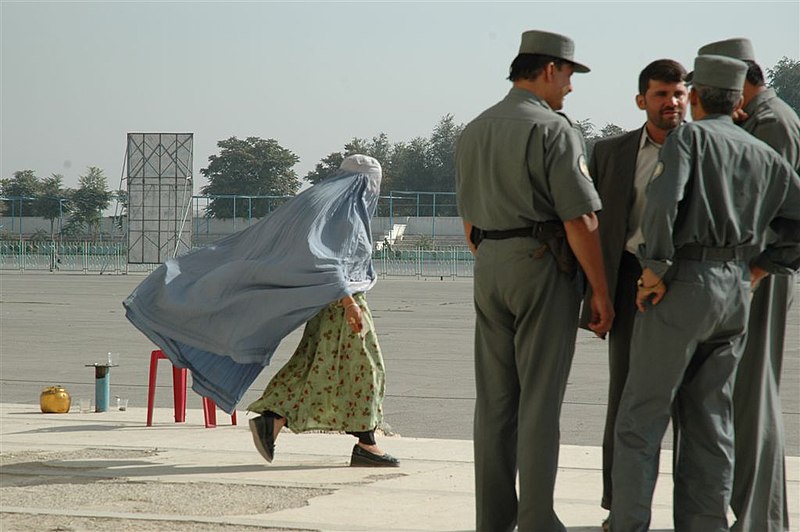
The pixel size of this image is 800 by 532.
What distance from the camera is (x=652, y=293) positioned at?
196 inches

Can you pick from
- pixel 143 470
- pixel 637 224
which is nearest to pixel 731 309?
pixel 637 224

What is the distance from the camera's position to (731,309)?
4.98 metres

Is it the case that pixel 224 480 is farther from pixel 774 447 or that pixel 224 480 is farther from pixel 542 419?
pixel 774 447

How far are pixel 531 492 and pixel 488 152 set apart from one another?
1.36 m

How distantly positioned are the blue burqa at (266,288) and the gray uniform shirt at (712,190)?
9.85ft

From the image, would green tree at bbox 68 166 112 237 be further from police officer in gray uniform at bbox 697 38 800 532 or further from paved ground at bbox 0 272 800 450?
police officer in gray uniform at bbox 697 38 800 532

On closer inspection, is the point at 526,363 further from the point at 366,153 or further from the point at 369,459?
the point at 366,153

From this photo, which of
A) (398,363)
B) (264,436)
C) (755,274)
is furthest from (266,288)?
(398,363)

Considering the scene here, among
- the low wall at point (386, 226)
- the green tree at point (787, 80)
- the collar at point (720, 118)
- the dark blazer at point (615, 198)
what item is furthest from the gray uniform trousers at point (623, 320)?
the green tree at point (787, 80)

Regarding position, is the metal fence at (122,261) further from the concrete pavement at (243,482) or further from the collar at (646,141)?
the collar at (646,141)

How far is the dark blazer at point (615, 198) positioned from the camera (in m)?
5.46

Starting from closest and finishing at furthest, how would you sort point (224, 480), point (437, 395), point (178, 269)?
point (224, 480)
point (178, 269)
point (437, 395)

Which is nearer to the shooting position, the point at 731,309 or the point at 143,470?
the point at 731,309

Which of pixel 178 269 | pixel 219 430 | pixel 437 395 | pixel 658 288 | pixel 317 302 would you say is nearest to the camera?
pixel 658 288
